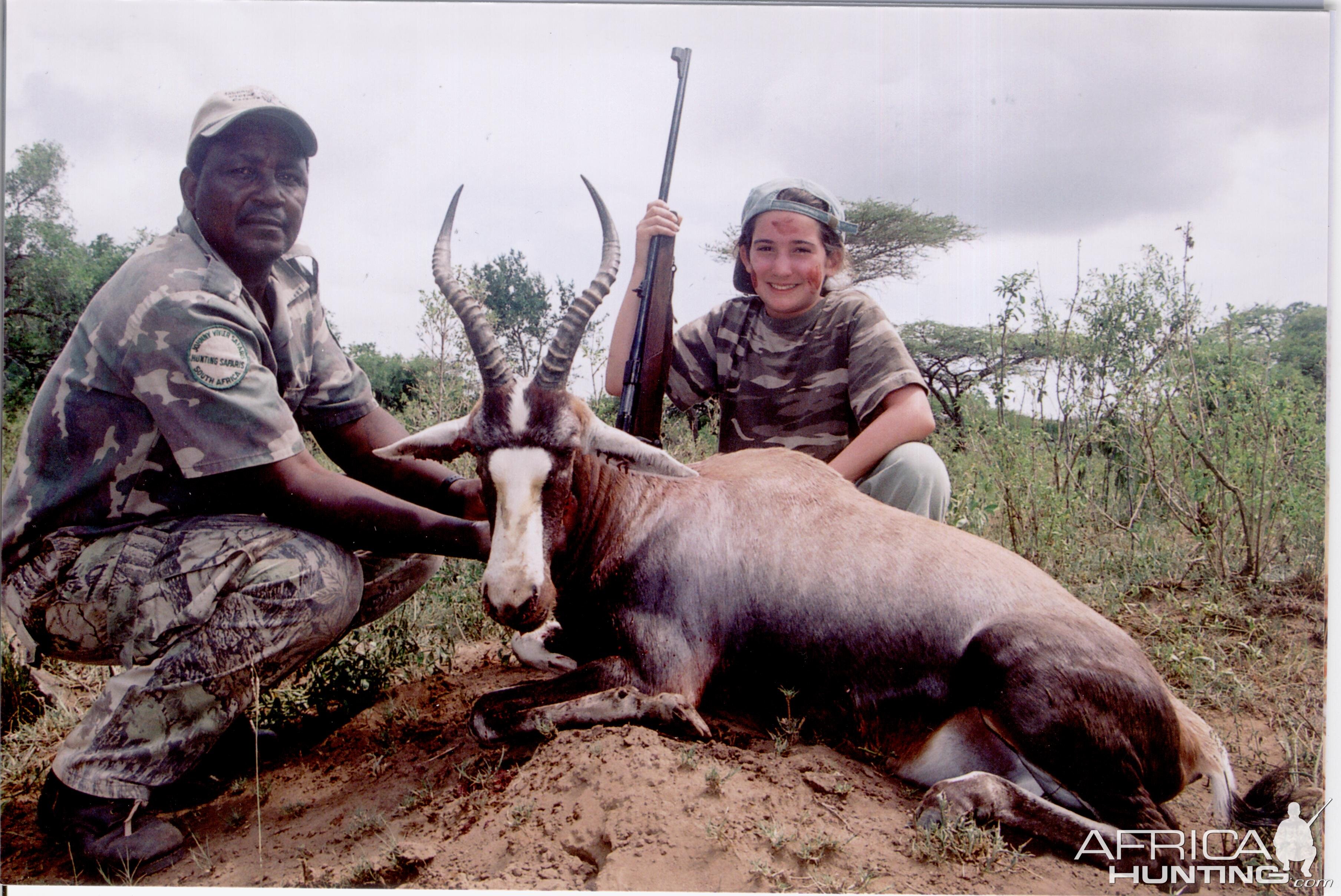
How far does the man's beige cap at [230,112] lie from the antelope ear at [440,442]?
138 cm

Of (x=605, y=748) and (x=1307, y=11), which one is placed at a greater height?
(x=1307, y=11)

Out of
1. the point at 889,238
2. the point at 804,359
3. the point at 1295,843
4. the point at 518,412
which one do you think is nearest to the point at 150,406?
the point at 518,412

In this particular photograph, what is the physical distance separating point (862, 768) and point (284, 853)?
202cm

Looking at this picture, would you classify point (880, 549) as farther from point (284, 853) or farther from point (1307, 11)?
point (1307, 11)

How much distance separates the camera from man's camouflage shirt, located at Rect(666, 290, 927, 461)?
4441 mm

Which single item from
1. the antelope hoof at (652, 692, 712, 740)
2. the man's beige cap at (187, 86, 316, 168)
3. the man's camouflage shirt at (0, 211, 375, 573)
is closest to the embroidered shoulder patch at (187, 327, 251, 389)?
the man's camouflage shirt at (0, 211, 375, 573)

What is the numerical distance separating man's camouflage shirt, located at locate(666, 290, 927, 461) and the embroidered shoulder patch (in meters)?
2.04

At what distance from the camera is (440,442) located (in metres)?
3.13

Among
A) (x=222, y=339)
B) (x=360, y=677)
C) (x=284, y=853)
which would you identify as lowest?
(x=284, y=853)

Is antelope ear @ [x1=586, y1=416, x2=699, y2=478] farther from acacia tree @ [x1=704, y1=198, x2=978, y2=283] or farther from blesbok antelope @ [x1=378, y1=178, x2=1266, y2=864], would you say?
acacia tree @ [x1=704, y1=198, x2=978, y2=283]

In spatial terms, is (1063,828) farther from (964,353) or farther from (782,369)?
(964,353)

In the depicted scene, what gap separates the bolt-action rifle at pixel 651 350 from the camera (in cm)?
395

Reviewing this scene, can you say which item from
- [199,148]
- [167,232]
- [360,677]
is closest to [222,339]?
[167,232]

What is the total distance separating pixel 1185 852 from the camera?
280 cm
